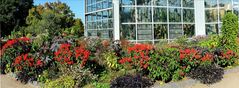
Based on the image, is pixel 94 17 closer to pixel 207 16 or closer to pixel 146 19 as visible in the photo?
pixel 146 19

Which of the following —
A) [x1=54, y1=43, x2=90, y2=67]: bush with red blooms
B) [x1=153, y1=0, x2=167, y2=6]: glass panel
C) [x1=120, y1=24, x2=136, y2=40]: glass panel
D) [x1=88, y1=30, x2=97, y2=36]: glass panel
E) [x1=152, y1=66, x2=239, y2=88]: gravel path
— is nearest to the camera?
[x1=152, y1=66, x2=239, y2=88]: gravel path

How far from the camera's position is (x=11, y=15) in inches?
1604

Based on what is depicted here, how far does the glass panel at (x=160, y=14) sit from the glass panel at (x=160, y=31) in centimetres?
38

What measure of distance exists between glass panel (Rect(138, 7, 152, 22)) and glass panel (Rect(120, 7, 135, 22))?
43cm

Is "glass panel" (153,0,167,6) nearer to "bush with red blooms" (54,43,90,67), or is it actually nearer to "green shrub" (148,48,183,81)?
"green shrub" (148,48,183,81)

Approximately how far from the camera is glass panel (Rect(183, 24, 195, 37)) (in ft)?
79.5

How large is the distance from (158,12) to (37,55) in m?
→ 13.3

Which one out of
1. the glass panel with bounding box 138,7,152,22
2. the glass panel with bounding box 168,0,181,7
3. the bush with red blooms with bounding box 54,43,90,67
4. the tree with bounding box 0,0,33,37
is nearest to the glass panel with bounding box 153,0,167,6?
the glass panel with bounding box 168,0,181,7

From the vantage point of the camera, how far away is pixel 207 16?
25688 millimetres

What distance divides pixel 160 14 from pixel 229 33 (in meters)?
11.3

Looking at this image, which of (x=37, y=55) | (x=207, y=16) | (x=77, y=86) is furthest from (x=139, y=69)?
(x=207, y=16)

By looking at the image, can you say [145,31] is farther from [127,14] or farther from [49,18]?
[49,18]

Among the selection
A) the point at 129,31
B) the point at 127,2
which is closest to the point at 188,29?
the point at 129,31

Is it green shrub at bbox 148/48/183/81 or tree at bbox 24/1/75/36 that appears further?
tree at bbox 24/1/75/36
